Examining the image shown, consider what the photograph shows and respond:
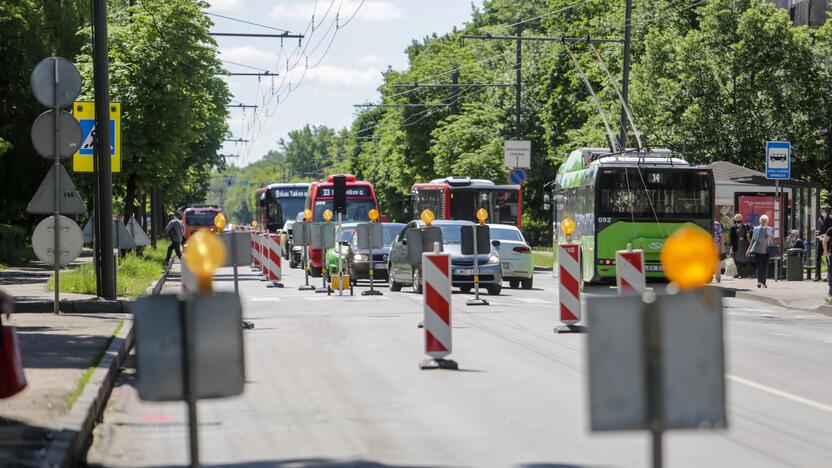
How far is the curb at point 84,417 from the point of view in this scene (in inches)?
311

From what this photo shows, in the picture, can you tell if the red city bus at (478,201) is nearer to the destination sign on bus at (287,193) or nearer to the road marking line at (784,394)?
the destination sign on bus at (287,193)

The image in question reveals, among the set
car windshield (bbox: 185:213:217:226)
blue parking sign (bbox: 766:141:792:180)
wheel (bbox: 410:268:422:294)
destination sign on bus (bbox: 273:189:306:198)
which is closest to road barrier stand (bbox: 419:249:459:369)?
wheel (bbox: 410:268:422:294)

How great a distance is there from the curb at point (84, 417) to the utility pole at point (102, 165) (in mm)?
6826

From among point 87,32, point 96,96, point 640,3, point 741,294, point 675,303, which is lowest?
point 741,294

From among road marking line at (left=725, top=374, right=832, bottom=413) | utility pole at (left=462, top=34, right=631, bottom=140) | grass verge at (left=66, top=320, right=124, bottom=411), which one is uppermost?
utility pole at (left=462, top=34, right=631, bottom=140)

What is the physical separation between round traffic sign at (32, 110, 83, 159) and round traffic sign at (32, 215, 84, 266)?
1.04 m

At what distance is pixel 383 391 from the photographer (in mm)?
11680

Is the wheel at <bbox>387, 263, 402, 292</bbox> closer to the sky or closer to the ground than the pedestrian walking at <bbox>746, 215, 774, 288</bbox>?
closer to the ground

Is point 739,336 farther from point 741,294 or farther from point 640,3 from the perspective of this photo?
point 640,3

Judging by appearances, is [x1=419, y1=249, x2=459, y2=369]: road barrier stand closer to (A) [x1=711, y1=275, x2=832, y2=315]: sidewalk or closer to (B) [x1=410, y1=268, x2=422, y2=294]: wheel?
(A) [x1=711, y1=275, x2=832, y2=315]: sidewalk

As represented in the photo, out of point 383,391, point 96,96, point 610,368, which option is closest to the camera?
point 610,368

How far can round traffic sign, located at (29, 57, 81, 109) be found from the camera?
58.6ft

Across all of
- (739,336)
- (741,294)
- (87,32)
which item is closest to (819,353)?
(739,336)

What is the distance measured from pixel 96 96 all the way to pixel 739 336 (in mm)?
10166
